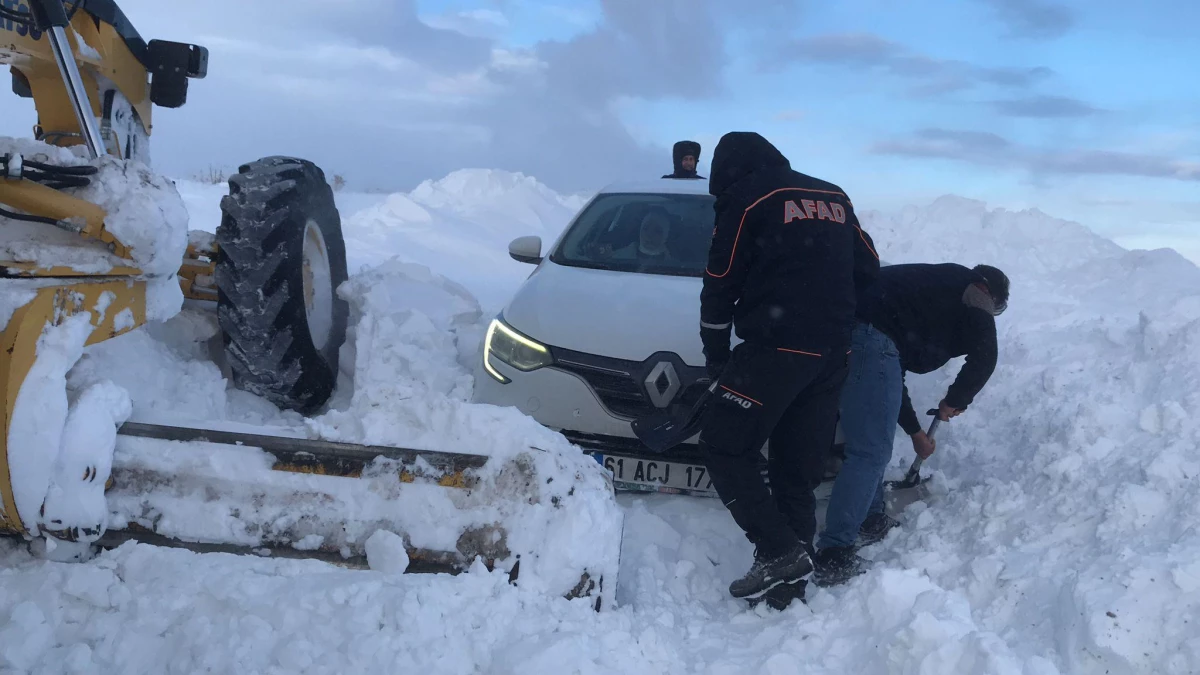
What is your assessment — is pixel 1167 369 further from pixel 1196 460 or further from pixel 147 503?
pixel 147 503

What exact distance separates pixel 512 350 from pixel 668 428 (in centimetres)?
95

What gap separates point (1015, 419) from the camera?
4.35 meters

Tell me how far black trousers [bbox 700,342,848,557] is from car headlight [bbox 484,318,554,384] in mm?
967

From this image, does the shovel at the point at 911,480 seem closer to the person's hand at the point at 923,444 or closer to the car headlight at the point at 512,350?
the person's hand at the point at 923,444

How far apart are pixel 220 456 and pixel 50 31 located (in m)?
1.81

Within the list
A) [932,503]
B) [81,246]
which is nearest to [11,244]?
[81,246]

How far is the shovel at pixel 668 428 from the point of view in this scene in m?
3.38

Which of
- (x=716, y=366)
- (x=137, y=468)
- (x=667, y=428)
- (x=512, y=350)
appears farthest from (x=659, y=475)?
(x=137, y=468)

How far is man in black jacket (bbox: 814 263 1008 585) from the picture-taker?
3.40m

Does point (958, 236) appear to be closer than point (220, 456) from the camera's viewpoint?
No

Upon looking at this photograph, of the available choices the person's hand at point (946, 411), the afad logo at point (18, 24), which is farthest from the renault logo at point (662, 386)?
the afad logo at point (18, 24)

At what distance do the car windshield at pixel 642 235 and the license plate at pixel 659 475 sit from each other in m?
1.24

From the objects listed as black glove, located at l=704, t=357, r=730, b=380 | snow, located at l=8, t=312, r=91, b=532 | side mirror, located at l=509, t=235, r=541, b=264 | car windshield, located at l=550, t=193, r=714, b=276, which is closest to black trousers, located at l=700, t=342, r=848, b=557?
black glove, located at l=704, t=357, r=730, b=380

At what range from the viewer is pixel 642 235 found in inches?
195
